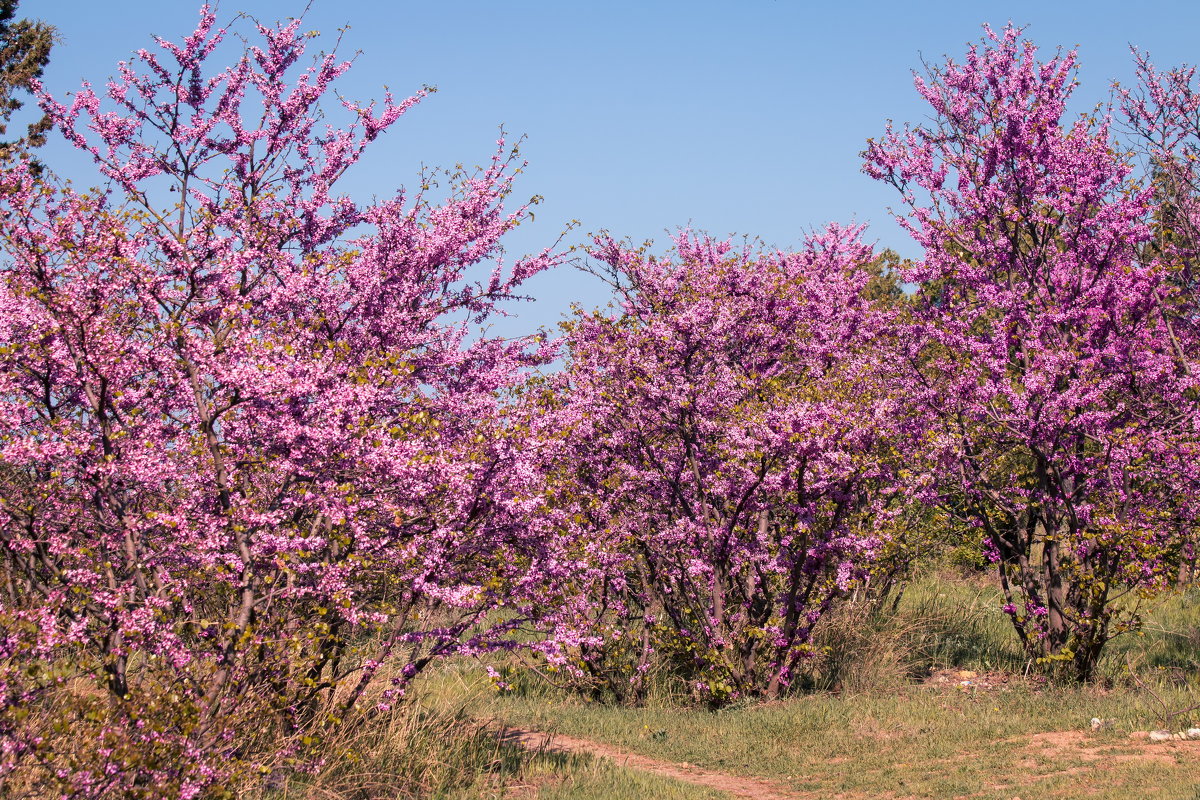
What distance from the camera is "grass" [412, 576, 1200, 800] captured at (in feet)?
30.4

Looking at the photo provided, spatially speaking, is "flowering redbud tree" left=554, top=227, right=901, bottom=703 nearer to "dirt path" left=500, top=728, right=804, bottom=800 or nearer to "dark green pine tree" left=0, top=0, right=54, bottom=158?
"dirt path" left=500, top=728, right=804, bottom=800

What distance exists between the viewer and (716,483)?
12750mm

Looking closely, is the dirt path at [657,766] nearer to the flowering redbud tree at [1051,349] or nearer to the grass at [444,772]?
the grass at [444,772]

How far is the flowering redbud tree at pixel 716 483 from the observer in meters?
12.3

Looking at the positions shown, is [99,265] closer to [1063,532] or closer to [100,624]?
[100,624]

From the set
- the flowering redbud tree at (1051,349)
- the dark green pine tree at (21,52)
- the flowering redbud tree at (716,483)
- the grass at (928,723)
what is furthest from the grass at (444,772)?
the dark green pine tree at (21,52)

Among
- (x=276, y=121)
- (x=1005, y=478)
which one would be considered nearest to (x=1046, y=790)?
(x=1005, y=478)

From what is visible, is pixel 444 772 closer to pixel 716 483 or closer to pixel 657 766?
pixel 657 766

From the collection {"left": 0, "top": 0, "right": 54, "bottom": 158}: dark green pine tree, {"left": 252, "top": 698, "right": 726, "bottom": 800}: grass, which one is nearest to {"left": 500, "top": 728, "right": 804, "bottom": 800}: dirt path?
{"left": 252, "top": 698, "right": 726, "bottom": 800}: grass

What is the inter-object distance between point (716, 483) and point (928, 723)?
3.60 meters

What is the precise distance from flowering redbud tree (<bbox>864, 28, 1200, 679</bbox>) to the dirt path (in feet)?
15.3

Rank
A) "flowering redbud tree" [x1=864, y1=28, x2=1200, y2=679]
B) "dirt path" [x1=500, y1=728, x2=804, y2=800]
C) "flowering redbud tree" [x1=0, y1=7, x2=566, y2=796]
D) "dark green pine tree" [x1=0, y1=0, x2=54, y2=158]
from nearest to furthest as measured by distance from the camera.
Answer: "flowering redbud tree" [x1=0, y1=7, x2=566, y2=796] < "dirt path" [x1=500, y1=728, x2=804, y2=800] < "flowering redbud tree" [x1=864, y1=28, x2=1200, y2=679] < "dark green pine tree" [x1=0, y1=0, x2=54, y2=158]

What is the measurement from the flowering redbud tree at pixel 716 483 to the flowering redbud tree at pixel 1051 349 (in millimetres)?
1248

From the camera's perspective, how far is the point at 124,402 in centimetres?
866
